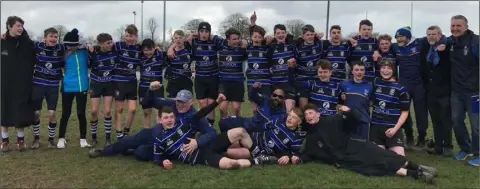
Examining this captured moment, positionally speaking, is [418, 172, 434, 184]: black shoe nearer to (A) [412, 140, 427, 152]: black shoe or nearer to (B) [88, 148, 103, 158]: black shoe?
(A) [412, 140, 427, 152]: black shoe

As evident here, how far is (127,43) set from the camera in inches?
339

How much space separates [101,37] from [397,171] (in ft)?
18.2

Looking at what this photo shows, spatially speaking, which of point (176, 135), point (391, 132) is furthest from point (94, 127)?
point (391, 132)

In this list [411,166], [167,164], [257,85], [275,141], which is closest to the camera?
[411,166]

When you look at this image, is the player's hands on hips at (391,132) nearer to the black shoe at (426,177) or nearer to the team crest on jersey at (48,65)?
the black shoe at (426,177)

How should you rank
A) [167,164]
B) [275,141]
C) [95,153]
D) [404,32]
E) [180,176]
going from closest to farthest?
[180,176] → [167,164] → [275,141] → [95,153] → [404,32]

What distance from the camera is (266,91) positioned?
28.1ft

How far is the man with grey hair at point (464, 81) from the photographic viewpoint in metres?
7.39

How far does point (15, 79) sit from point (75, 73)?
996 millimetres

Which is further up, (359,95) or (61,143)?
(359,95)

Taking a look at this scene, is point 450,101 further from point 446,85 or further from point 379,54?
point 379,54

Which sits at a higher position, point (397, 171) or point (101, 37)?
point (101, 37)

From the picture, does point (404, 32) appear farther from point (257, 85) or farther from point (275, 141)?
point (275, 141)

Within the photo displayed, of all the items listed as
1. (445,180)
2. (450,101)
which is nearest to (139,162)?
(445,180)
